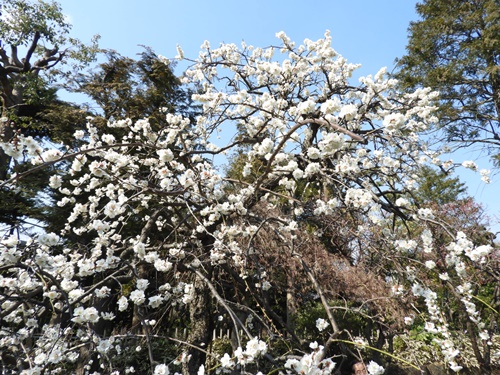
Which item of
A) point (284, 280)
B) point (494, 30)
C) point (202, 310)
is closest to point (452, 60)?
point (494, 30)

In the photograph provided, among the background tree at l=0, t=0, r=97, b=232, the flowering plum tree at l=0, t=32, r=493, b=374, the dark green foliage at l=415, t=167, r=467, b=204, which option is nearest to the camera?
the flowering plum tree at l=0, t=32, r=493, b=374

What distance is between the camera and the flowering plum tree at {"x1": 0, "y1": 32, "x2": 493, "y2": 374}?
197 cm

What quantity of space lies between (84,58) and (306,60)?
322 inches

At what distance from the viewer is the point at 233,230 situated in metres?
2.65

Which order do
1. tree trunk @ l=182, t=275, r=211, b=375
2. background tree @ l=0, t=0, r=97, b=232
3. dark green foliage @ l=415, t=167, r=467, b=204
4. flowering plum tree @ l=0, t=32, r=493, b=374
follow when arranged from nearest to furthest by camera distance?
1. flowering plum tree @ l=0, t=32, r=493, b=374
2. tree trunk @ l=182, t=275, r=211, b=375
3. background tree @ l=0, t=0, r=97, b=232
4. dark green foliage @ l=415, t=167, r=467, b=204

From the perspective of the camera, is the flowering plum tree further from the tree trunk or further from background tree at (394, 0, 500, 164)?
background tree at (394, 0, 500, 164)

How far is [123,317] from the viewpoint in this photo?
7.51 meters

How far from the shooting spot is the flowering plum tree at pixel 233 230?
1.97 meters

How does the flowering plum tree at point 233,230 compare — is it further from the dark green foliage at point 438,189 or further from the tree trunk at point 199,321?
the dark green foliage at point 438,189

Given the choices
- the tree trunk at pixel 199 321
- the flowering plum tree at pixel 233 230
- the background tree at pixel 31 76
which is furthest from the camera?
the background tree at pixel 31 76

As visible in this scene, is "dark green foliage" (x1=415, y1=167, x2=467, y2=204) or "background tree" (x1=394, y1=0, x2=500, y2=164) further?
"dark green foliage" (x1=415, y1=167, x2=467, y2=204)

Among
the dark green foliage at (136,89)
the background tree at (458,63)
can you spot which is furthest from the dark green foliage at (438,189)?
the dark green foliage at (136,89)

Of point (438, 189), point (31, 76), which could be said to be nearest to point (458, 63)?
point (438, 189)

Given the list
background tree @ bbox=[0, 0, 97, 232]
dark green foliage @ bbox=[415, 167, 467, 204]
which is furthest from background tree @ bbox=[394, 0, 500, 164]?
background tree @ bbox=[0, 0, 97, 232]
